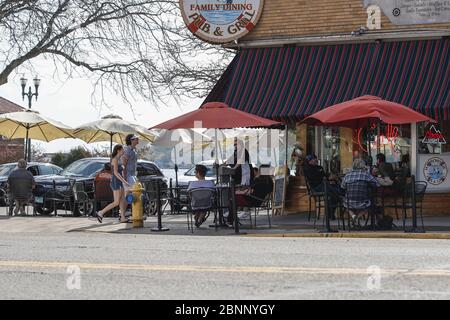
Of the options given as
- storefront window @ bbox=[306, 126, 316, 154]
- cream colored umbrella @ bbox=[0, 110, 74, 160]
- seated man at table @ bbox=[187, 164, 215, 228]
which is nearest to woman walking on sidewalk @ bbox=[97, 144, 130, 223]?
seated man at table @ bbox=[187, 164, 215, 228]

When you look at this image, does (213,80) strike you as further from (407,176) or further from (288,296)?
(288,296)

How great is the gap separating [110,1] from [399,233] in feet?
44.9

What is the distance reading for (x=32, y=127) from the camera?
28547mm

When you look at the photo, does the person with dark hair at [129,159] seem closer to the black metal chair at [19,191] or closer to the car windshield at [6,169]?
the black metal chair at [19,191]

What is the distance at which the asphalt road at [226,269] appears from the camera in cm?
900

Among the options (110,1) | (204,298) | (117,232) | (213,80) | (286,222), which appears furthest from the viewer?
(213,80)

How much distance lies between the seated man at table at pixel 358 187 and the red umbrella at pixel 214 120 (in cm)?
231

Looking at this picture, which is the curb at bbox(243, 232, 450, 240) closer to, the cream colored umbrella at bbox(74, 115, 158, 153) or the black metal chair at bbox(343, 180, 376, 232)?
the black metal chair at bbox(343, 180, 376, 232)

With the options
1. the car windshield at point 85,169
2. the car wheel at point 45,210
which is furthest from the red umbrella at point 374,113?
the car wheel at point 45,210

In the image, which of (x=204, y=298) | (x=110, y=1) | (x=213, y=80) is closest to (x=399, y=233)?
(x=204, y=298)

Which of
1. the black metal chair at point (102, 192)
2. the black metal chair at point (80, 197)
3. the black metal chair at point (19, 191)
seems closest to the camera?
the black metal chair at point (102, 192)

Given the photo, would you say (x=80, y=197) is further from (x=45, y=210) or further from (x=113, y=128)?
(x=113, y=128)

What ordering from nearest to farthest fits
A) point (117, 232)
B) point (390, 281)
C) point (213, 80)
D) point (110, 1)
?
point (390, 281), point (117, 232), point (110, 1), point (213, 80)
